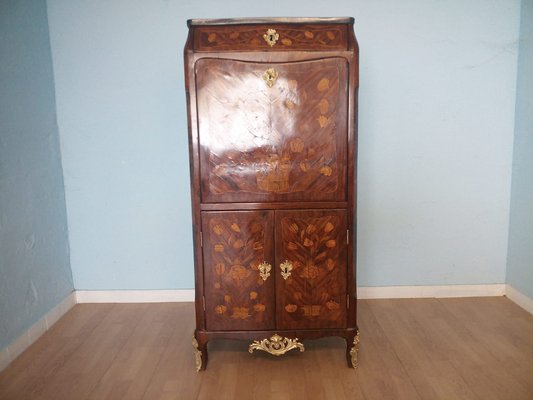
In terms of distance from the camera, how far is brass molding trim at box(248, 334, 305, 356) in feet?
7.06

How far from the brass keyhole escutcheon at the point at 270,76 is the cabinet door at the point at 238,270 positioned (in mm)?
565

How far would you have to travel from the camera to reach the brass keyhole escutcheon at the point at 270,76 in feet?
6.55

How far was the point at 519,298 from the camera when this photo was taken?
111 inches

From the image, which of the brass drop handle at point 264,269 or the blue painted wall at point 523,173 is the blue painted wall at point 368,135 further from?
the brass drop handle at point 264,269

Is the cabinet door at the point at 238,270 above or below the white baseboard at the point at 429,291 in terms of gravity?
above

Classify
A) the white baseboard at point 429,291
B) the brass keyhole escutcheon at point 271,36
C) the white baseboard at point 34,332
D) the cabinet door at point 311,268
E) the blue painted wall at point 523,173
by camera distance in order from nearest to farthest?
the brass keyhole escutcheon at point 271,36
the cabinet door at point 311,268
the white baseboard at point 34,332
the blue painted wall at point 523,173
the white baseboard at point 429,291

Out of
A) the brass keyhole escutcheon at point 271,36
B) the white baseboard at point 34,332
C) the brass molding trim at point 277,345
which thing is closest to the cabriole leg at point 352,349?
the brass molding trim at point 277,345

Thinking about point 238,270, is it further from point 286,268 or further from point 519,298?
point 519,298

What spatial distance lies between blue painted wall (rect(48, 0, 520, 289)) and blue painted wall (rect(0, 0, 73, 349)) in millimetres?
109

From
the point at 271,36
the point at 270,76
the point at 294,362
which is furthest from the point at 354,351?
the point at 271,36

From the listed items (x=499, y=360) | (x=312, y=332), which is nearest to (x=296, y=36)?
(x=312, y=332)

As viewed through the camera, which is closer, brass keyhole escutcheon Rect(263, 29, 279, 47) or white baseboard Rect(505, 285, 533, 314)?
brass keyhole escutcheon Rect(263, 29, 279, 47)

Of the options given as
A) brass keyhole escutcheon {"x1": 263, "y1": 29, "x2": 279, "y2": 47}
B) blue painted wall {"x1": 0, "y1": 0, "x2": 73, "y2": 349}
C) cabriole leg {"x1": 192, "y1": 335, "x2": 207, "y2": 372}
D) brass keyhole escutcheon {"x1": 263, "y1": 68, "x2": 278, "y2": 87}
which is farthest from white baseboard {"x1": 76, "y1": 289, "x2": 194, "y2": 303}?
brass keyhole escutcheon {"x1": 263, "y1": 29, "x2": 279, "y2": 47}

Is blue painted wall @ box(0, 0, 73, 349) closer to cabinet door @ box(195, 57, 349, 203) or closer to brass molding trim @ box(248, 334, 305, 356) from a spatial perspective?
cabinet door @ box(195, 57, 349, 203)
